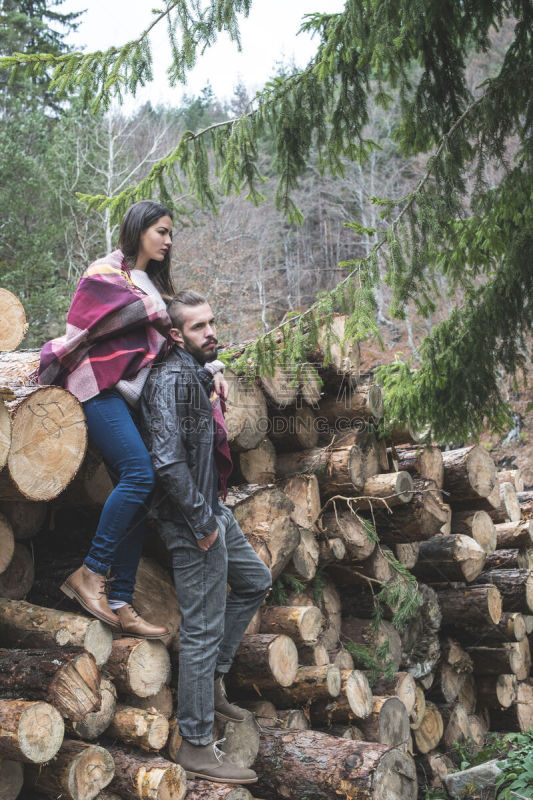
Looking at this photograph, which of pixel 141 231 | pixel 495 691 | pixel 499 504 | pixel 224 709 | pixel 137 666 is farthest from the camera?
pixel 499 504

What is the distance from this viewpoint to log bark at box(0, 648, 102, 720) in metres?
2.61

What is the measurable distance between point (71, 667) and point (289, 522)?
68.2 inches

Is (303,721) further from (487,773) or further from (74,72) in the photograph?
(74,72)

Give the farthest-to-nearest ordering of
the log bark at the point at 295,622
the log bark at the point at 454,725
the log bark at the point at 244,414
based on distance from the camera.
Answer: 1. the log bark at the point at 454,725
2. the log bark at the point at 244,414
3. the log bark at the point at 295,622

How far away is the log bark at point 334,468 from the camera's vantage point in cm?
468

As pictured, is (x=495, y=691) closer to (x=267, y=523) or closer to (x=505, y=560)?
(x=505, y=560)

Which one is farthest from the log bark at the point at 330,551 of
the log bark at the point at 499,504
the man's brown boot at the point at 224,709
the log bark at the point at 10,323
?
the log bark at the point at 10,323

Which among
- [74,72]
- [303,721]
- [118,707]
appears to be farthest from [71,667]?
[74,72]

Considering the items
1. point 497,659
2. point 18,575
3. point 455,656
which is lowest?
point 497,659

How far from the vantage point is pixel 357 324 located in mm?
4332

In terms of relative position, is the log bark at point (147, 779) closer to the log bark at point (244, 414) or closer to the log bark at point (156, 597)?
the log bark at point (156, 597)

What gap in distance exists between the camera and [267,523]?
400cm

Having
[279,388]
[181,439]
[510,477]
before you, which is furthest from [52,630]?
[510,477]

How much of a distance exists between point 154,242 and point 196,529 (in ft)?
4.75
